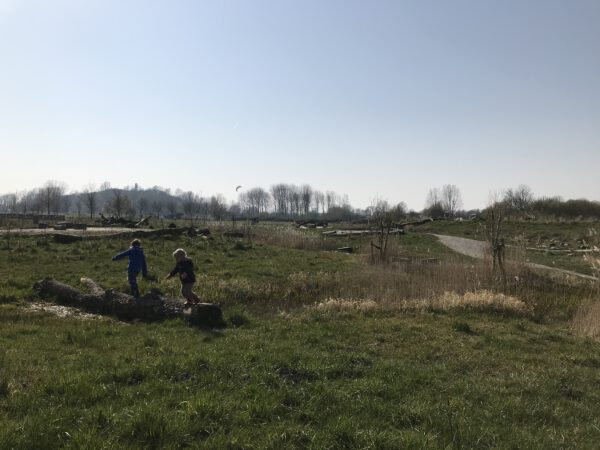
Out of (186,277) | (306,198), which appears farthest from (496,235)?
(306,198)

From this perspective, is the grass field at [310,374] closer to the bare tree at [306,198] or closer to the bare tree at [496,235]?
the bare tree at [496,235]

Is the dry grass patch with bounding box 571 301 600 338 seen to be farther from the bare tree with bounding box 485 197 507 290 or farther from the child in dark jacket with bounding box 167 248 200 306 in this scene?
the child in dark jacket with bounding box 167 248 200 306

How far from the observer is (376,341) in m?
8.87

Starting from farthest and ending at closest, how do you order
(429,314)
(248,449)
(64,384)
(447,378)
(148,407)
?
(429,314) < (447,378) < (64,384) < (148,407) < (248,449)

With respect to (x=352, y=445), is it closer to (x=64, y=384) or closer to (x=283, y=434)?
(x=283, y=434)

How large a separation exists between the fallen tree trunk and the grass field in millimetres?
379

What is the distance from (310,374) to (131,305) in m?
5.55

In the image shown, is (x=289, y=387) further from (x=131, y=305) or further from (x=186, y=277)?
(x=131, y=305)

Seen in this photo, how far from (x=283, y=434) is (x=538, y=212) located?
5760cm

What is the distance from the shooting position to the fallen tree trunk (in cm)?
972

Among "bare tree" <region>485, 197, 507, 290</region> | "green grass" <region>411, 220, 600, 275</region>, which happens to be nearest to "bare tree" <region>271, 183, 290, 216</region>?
"green grass" <region>411, 220, 600, 275</region>

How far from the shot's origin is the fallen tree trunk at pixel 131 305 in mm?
9719

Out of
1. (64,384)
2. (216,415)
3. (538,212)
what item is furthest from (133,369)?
(538,212)

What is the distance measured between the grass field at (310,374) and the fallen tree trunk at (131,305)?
1.24 ft
